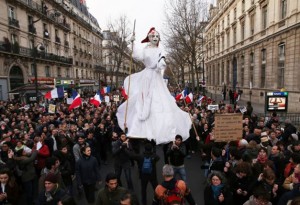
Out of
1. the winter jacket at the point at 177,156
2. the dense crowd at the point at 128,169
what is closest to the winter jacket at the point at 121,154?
the dense crowd at the point at 128,169

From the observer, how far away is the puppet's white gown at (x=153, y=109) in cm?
845

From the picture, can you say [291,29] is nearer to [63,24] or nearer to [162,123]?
[162,123]

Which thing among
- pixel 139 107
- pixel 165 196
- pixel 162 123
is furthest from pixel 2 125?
pixel 165 196

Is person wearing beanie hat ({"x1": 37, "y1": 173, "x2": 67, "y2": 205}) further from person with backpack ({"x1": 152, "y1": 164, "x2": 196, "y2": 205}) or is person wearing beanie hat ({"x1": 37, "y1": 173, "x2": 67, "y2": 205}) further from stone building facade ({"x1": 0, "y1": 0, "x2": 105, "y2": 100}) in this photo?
stone building facade ({"x1": 0, "y1": 0, "x2": 105, "y2": 100})

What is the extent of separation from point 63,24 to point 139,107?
3574cm

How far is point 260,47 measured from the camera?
82.2 ft

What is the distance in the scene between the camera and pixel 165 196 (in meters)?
3.54

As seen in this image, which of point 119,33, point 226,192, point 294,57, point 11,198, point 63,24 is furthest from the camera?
point 63,24

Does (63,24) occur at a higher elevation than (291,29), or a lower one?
higher

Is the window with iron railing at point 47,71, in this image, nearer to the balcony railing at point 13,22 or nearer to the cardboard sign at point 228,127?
the balcony railing at point 13,22

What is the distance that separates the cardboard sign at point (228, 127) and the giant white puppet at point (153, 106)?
1.90m

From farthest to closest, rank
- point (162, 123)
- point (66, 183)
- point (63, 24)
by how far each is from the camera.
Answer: point (63, 24) < point (162, 123) < point (66, 183)

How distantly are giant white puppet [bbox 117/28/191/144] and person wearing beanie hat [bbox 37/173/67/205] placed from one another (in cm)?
471

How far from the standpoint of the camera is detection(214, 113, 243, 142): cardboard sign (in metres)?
6.79
